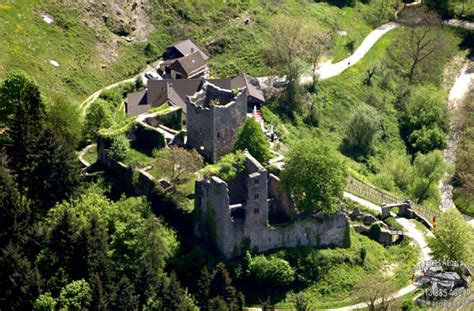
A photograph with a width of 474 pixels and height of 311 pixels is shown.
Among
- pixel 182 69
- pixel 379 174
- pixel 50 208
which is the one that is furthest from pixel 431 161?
pixel 50 208

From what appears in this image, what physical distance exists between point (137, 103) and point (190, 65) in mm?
18636

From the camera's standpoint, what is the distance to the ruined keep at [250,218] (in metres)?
93.7

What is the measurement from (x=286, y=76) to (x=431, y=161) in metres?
29.6

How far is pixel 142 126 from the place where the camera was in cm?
10931

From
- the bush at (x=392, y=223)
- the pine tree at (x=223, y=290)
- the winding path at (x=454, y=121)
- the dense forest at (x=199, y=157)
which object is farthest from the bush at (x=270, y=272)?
the winding path at (x=454, y=121)

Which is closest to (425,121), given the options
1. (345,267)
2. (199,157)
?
(345,267)

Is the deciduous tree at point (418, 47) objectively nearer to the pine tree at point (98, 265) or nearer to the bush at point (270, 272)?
the bush at point (270, 272)

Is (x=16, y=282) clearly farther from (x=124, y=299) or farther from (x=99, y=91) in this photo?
(x=99, y=91)

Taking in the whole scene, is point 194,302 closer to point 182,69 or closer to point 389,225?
point 389,225

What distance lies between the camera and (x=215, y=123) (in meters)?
103

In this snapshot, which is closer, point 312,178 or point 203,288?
point 203,288

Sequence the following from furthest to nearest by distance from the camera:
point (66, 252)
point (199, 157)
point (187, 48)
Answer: point (187, 48) → point (199, 157) → point (66, 252)

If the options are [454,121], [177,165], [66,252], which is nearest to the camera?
[66,252]

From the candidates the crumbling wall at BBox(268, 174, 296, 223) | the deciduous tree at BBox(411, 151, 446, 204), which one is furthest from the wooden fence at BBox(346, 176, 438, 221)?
the crumbling wall at BBox(268, 174, 296, 223)
